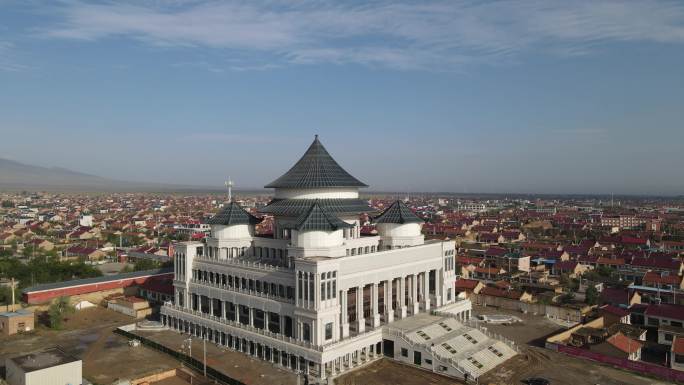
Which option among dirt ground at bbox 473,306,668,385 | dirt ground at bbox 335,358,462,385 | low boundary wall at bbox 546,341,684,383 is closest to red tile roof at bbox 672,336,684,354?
low boundary wall at bbox 546,341,684,383

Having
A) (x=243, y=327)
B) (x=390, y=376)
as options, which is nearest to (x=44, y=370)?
(x=243, y=327)

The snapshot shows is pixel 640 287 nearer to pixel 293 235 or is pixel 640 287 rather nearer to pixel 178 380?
pixel 293 235

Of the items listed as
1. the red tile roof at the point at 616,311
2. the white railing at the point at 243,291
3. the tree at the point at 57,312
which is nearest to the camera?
the white railing at the point at 243,291

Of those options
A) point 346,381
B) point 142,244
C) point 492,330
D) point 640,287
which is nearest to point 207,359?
point 346,381

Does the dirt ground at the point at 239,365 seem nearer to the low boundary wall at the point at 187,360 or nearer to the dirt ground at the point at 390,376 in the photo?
the low boundary wall at the point at 187,360

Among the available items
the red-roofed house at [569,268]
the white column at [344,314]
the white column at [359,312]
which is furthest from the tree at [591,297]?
the white column at [344,314]

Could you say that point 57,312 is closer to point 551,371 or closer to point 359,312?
point 359,312
